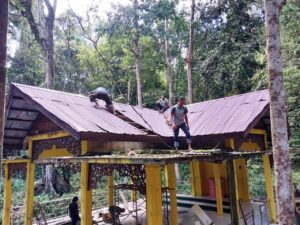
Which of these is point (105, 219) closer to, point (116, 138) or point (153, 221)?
point (116, 138)

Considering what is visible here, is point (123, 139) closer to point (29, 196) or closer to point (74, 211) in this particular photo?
point (74, 211)

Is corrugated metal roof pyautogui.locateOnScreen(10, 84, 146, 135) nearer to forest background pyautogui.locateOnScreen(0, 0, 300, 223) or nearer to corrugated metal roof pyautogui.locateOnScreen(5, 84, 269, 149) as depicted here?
corrugated metal roof pyautogui.locateOnScreen(5, 84, 269, 149)

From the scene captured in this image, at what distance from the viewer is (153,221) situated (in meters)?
6.14

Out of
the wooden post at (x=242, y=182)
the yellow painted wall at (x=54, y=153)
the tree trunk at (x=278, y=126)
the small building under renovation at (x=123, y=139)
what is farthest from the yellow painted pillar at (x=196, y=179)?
the tree trunk at (x=278, y=126)

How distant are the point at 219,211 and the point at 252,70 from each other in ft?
36.2

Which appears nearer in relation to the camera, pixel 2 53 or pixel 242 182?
pixel 2 53

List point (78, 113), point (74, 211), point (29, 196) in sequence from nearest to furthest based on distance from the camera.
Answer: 1. point (78, 113)
2. point (74, 211)
3. point (29, 196)

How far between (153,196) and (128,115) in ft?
17.4

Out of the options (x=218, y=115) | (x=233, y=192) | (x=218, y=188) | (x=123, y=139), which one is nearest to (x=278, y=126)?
(x=233, y=192)

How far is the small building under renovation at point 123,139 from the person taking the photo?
735 centimetres

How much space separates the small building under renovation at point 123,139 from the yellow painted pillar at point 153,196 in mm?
19

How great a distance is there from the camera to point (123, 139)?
8.88m

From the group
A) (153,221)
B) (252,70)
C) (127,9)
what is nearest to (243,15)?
(252,70)

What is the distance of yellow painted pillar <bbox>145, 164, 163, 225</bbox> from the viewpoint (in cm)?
618
